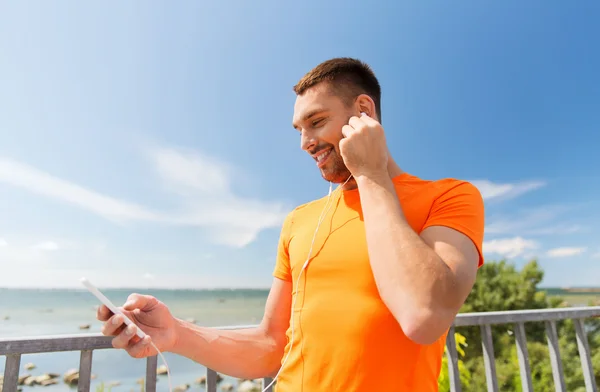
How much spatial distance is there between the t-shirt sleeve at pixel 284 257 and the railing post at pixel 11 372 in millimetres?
975

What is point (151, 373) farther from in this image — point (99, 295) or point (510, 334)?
point (510, 334)

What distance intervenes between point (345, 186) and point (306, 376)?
56 centimetres

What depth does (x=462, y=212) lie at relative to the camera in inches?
33.3

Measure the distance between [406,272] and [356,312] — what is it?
0.21 meters

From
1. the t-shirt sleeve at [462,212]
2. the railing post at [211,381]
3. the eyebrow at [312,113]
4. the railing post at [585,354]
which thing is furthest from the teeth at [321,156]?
the railing post at [585,354]

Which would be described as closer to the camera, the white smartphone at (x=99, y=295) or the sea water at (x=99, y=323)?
the white smartphone at (x=99, y=295)

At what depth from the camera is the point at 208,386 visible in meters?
1.64

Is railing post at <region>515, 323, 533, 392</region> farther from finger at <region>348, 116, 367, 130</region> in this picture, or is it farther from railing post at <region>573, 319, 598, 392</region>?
finger at <region>348, 116, 367, 130</region>

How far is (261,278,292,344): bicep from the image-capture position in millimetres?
1183

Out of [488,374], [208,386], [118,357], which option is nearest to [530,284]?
[488,374]

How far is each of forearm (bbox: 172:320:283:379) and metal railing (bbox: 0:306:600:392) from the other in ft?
1.53

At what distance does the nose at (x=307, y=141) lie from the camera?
3.69ft

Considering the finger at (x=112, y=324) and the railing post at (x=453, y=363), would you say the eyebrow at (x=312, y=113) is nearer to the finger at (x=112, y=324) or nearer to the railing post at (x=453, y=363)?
the finger at (x=112, y=324)

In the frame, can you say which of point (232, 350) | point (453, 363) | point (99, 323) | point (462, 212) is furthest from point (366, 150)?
point (99, 323)
